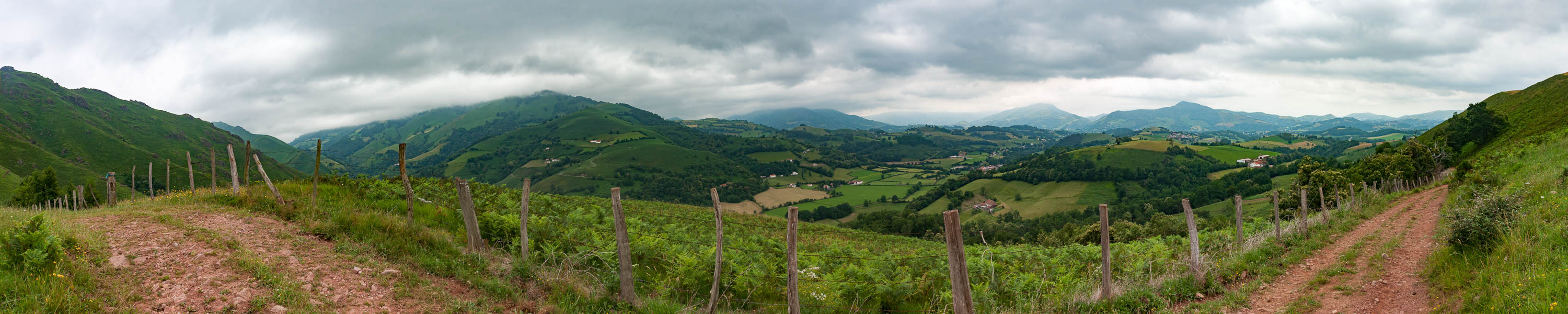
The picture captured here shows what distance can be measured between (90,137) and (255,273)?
682 ft

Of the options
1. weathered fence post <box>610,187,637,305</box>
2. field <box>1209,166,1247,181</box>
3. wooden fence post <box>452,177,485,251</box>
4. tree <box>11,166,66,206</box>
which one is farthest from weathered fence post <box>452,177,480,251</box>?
field <box>1209,166,1247,181</box>

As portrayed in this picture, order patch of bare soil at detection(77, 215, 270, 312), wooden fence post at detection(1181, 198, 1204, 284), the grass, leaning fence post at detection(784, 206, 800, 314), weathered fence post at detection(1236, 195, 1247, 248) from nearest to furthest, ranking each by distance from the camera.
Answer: the grass, patch of bare soil at detection(77, 215, 270, 312), leaning fence post at detection(784, 206, 800, 314), wooden fence post at detection(1181, 198, 1204, 284), weathered fence post at detection(1236, 195, 1247, 248)

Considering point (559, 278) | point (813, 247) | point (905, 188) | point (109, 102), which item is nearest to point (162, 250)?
point (559, 278)

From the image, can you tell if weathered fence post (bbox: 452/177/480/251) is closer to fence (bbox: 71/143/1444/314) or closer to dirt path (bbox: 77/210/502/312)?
fence (bbox: 71/143/1444/314)

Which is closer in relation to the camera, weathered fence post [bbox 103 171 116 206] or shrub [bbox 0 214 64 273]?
shrub [bbox 0 214 64 273]

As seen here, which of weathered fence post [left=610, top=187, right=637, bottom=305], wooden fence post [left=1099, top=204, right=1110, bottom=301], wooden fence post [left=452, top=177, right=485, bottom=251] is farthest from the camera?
wooden fence post [left=452, top=177, right=485, bottom=251]

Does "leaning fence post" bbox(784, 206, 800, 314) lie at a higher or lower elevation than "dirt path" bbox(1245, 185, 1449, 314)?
higher

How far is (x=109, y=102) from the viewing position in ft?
620

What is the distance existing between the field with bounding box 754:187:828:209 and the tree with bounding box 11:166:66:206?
91.8 meters

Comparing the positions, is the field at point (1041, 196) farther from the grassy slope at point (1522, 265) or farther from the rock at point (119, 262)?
the rock at point (119, 262)

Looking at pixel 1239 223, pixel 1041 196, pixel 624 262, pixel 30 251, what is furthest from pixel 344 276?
pixel 1041 196

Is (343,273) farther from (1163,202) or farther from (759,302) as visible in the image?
(1163,202)

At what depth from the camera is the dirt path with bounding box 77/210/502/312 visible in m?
6.41

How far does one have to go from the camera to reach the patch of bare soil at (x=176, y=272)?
6.13m
